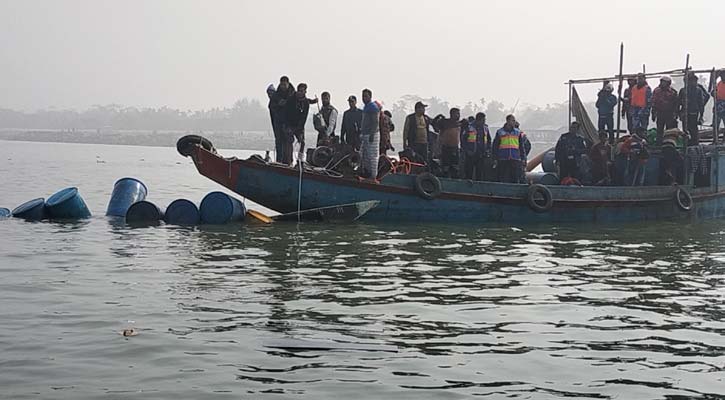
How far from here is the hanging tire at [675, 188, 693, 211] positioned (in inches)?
762

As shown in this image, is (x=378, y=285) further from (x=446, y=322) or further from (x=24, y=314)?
(x=24, y=314)

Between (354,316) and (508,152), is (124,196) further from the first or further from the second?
(354,316)

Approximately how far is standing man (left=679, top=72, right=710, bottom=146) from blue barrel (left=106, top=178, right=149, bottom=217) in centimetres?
1124

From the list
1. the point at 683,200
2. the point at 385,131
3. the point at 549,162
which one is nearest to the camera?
the point at 385,131

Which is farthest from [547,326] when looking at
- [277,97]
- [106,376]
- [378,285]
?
[277,97]

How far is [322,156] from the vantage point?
17.8m

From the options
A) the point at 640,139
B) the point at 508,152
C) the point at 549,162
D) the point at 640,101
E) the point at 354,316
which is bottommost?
the point at 354,316

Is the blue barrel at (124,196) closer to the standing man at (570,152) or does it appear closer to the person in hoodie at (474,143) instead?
the person in hoodie at (474,143)

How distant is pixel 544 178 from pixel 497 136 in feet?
7.45

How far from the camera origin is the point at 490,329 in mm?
8625

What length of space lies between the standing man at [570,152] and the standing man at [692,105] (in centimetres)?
217

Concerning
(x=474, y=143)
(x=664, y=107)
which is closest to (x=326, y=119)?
(x=474, y=143)

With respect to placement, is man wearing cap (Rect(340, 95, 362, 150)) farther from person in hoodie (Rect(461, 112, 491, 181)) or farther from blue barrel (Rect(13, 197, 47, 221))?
blue barrel (Rect(13, 197, 47, 221))

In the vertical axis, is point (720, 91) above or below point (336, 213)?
above
